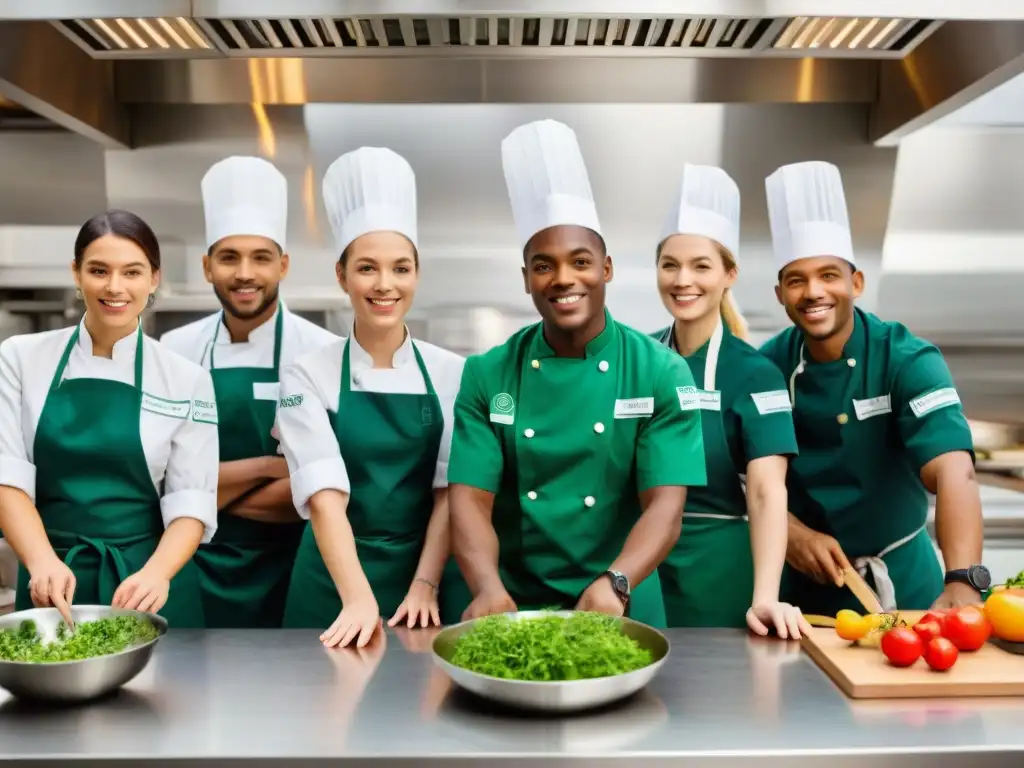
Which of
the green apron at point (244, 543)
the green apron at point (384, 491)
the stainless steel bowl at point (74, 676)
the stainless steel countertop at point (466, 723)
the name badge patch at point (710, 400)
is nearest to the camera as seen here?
the stainless steel countertop at point (466, 723)

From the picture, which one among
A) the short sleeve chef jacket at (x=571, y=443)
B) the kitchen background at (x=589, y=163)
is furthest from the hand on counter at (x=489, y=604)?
the kitchen background at (x=589, y=163)

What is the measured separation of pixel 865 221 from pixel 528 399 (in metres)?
1.30

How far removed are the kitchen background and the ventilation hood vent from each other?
24.6 inches

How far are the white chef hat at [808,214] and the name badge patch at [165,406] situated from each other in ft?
4.60

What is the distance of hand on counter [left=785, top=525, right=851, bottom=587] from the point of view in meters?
2.17

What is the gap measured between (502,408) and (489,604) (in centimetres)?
41

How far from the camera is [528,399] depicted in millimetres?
1887

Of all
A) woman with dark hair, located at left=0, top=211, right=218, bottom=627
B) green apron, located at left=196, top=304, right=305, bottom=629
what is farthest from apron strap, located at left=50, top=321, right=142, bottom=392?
green apron, located at left=196, top=304, right=305, bottom=629

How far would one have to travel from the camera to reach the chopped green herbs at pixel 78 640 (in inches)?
52.7

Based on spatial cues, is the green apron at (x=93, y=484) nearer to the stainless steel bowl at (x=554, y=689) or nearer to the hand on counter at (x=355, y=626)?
the hand on counter at (x=355, y=626)

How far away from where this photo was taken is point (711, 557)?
2.24 m

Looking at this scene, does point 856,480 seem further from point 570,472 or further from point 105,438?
point 105,438

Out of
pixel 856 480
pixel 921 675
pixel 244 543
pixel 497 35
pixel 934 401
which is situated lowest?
pixel 244 543

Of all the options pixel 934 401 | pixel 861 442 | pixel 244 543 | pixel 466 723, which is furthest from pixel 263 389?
pixel 934 401
